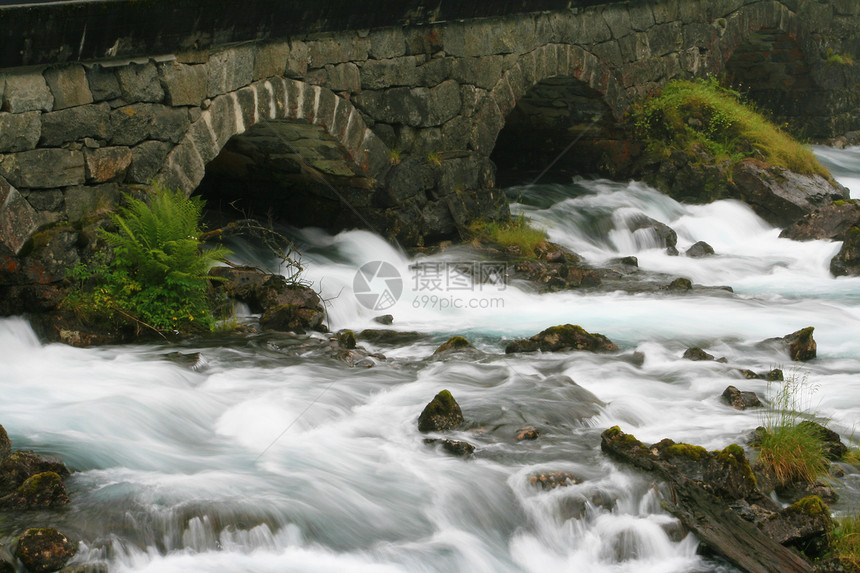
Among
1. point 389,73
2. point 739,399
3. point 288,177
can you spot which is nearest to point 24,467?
point 739,399

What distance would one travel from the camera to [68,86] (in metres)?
7.20

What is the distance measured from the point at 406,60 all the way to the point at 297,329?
11.6 feet

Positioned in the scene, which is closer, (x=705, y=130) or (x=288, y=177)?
(x=288, y=177)

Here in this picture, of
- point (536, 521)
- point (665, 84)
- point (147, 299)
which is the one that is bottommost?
point (536, 521)

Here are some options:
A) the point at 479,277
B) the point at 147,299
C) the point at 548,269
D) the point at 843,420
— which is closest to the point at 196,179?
the point at 147,299

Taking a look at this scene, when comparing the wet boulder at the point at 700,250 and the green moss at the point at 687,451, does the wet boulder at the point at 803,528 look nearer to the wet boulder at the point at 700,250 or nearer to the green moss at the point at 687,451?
the green moss at the point at 687,451

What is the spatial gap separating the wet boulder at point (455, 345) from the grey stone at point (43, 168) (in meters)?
3.20

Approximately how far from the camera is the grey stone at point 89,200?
743cm

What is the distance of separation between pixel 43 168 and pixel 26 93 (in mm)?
578

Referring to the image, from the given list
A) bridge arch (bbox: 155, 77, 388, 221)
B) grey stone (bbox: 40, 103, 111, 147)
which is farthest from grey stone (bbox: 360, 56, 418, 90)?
grey stone (bbox: 40, 103, 111, 147)

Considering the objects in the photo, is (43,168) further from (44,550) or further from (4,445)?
(44,550)

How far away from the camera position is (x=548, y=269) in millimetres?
10289

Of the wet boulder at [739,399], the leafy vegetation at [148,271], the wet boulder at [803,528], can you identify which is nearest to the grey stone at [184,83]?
the leafy vegetation at [148,271]

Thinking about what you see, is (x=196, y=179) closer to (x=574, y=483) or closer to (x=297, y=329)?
(x=297, y=329)
